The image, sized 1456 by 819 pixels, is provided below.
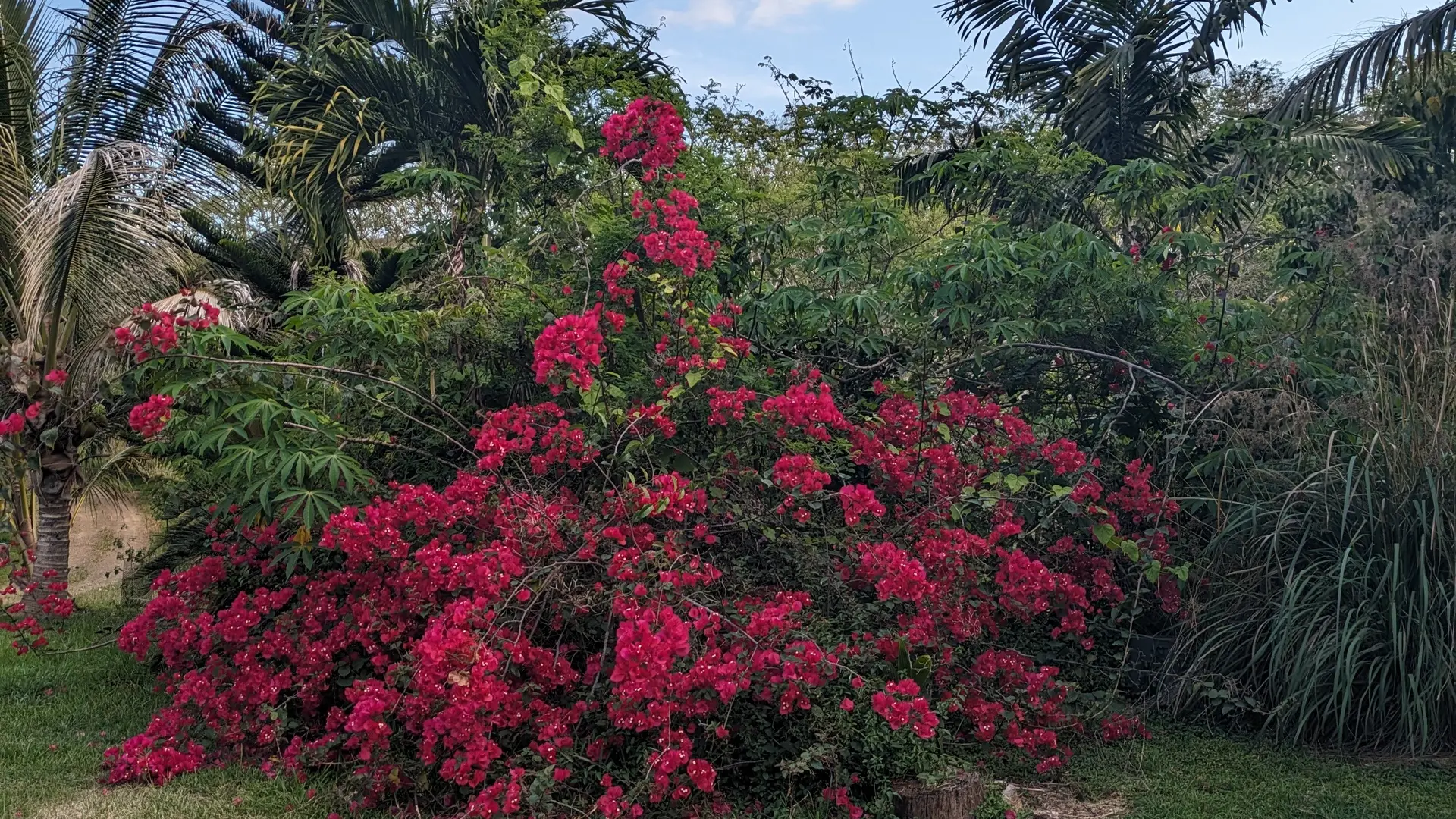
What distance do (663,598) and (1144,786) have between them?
1985 millimetres

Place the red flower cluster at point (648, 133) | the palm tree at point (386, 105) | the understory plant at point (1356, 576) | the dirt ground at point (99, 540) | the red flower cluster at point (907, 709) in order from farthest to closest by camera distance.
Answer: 1. the dirt ground at point (99, 540)
2. the palm tree at point (386, 105)
3. the red flower cluster at point (648, 133)
4. the understory plant at point (1356, 576)
5. the red flower cluster at point (907, 709)

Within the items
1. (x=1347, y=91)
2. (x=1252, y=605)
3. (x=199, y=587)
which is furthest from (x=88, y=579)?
(x=1347, y=91)

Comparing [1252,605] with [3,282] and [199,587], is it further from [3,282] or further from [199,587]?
[3,282]

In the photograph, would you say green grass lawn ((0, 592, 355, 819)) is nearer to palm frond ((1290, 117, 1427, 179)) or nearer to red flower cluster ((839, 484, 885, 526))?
red flower cluster ((839, 484, 885, 526))

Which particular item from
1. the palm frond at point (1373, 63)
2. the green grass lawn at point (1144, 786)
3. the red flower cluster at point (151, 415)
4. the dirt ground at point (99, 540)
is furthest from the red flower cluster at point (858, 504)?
the dirt ground at point (99, 540)

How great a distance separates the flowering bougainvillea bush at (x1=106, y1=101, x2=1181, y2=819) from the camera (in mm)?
3523

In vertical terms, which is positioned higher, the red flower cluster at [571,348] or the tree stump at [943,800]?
the red flower cluster at [571,348]

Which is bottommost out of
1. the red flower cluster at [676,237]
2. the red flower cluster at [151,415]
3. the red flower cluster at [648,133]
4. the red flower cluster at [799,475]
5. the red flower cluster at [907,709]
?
the red flower cluster at [907,709]

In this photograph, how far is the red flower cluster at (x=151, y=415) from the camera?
376 cm

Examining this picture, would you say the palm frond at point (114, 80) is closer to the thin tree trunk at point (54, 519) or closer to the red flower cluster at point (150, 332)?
the thin tree trunk at point (54, 519)

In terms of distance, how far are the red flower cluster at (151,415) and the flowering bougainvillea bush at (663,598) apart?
0.02m

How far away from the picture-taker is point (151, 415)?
149 inches

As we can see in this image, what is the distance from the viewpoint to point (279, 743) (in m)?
4.18

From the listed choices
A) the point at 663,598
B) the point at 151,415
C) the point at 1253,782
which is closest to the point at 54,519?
the point at 151,415
